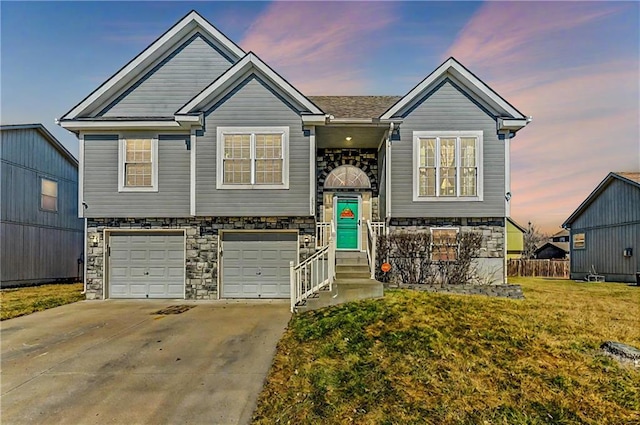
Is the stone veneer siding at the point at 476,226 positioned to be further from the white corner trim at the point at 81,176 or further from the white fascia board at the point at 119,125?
the white corner trim at the point at 81,176

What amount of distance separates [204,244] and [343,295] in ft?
17.1

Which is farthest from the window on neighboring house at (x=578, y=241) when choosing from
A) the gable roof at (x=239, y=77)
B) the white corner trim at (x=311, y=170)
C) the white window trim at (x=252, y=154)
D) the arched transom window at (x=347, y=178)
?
the white window trim at (x=252, y=154)

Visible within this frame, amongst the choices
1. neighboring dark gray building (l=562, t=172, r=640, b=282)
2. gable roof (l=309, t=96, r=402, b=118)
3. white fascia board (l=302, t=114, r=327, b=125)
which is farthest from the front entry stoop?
neighboring dark gray building (l=562, t=172, r=640, b=282)

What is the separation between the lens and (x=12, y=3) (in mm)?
11945

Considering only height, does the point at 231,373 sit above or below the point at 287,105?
below

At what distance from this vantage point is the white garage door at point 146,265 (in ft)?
42.8

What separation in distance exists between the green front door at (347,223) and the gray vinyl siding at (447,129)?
195cm

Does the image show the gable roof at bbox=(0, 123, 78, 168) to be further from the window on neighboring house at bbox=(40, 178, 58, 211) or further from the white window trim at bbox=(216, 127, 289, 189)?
the white window trim at bbox=(216, 127, 289, 189)

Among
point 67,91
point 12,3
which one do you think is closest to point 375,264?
point 12,3

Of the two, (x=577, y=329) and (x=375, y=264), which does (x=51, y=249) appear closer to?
(x=375, y=264)

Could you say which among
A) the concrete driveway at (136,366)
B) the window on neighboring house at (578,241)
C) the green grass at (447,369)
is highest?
the window on neighboring house at (578,241)

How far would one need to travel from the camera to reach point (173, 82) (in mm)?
13820

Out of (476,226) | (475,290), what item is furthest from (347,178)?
(475,290)

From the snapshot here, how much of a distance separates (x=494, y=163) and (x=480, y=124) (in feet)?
4.30
